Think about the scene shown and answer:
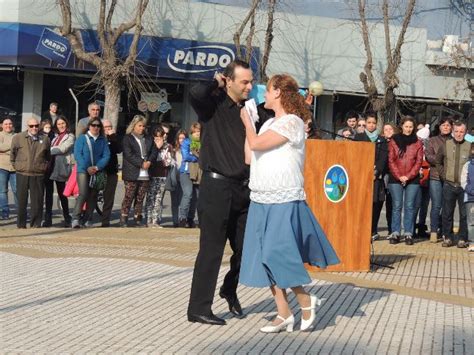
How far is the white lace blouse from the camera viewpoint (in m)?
7.54

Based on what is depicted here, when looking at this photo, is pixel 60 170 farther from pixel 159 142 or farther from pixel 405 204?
pixel 405 204

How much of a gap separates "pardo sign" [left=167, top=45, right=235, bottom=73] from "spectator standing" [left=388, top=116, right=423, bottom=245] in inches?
631

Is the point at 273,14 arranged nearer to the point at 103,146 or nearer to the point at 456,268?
the point at 103,146

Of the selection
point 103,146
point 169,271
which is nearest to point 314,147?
point 169,271

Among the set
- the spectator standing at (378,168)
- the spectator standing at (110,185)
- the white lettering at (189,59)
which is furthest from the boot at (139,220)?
the white lettering at (189,59)

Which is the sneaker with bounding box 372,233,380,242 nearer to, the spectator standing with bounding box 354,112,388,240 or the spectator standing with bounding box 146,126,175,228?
the spectator standing with bounding box 354,112,388,240

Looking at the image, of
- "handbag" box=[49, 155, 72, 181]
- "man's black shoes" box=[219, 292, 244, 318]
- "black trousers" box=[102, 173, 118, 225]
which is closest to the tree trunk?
"black trousers" box=[102, 173, 118, 225]

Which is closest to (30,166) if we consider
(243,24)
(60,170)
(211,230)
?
(60,170)

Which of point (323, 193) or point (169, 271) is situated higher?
point (323, 193)

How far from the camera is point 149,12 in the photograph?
29.8 metres

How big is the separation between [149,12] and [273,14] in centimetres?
391

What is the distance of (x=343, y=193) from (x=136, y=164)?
5.99 meters

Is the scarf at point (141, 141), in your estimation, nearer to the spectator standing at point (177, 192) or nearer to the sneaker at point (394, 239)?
the spectator standing at point (177, 192)

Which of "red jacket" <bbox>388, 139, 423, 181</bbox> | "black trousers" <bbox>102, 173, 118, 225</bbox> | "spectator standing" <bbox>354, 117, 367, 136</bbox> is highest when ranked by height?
"spectator standing" <bbox>354, 117, 367, 136</bbox>
